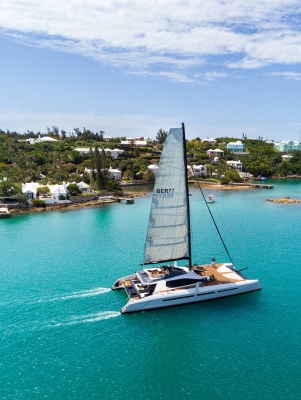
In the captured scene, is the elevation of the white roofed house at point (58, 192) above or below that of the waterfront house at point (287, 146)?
below

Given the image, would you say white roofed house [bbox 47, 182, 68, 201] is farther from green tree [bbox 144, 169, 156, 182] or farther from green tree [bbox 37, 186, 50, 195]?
green tree [bbox 144, 169, 156, 182]

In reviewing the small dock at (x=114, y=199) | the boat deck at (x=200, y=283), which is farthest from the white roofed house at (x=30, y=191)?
the boat deck at (x=200, y=283)

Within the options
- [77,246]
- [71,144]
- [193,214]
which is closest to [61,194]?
[193,214]

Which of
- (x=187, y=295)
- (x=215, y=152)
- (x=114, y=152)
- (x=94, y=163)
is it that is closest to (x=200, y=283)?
(x=187, y=295)

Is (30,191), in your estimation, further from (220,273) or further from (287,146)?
(287,146)

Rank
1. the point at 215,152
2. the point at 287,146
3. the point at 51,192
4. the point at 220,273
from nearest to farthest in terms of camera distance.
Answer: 1. the point at 220,273
2. the point at 51,192
3. the point at 215,152
4. the point at 287,146

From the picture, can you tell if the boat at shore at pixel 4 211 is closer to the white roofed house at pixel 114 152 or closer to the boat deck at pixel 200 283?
the boat deck at pixel 200 283
